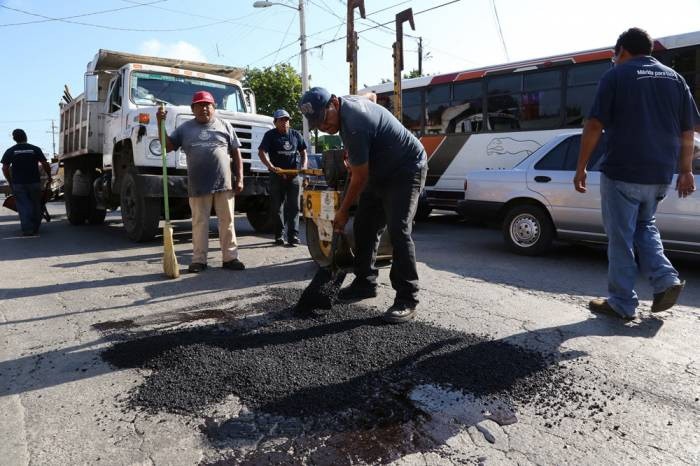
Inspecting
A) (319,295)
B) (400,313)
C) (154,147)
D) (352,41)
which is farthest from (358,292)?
(352,41)

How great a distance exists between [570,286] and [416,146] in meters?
2.32

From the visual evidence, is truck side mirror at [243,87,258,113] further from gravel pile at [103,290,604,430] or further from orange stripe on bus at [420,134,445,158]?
gravel pile at [103,290,604,430]

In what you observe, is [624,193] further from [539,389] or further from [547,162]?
[547,162]

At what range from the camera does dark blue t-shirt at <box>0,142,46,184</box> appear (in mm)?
8961

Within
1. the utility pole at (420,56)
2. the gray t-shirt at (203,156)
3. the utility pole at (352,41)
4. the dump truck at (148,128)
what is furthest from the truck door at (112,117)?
the utility pole at (420,56)

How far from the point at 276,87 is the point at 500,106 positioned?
1946 cm

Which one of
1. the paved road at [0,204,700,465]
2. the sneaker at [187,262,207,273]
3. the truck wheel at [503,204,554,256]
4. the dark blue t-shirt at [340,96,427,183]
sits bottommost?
the paved road at [0,204,700,465]

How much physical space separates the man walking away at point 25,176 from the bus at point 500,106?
295 inches

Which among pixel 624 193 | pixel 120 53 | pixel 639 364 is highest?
pixel 120 53

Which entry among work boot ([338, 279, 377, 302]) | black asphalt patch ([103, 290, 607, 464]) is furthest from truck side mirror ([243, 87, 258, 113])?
black asphalt patch ([103, 290, 607, 464])

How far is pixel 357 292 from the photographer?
4406 mm

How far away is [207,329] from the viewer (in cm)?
358

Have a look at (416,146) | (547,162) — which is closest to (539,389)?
(416,146)

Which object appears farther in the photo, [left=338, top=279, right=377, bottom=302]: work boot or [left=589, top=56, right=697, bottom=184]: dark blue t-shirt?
[left=338, top=279, right=377, bottom=302]: work boot
